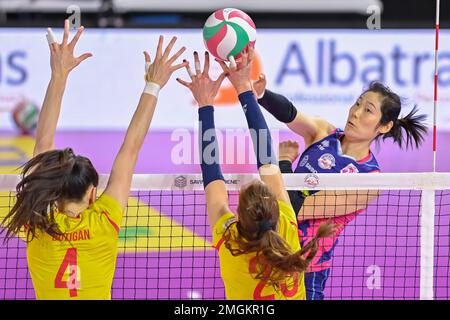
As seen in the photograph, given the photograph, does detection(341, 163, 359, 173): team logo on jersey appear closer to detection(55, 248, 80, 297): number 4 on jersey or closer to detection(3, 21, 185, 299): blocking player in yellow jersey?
detection(3, 21, 185, 299): blocking player in yellow jersey

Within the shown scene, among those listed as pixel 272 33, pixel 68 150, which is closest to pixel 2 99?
pixel 272 33

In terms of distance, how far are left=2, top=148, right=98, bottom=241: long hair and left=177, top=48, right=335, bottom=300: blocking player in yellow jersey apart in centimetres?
73

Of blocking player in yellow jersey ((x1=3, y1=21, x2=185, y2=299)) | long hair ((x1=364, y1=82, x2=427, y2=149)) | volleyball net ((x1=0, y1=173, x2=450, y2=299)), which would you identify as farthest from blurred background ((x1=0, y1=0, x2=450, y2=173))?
blocking player in yellow jersey ((x1=3, y1=21, x2=185, y2=299))

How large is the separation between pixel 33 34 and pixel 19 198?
7.10 meters

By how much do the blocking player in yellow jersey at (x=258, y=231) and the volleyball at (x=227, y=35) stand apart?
2.19 feet

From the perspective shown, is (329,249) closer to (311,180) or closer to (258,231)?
(311,180)

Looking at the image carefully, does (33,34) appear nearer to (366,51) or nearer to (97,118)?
(97,118)

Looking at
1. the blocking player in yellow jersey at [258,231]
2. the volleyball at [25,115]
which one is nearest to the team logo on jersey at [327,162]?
the blocking player in yellow jersey at [258,231]

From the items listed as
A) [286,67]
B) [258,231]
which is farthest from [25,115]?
[258,231]

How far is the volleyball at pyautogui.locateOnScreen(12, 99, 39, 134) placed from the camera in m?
10.9

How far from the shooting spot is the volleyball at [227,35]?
535 cm

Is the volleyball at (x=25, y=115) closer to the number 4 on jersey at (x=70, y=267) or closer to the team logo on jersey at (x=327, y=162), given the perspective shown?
the team logo on jersey at (x=327, y=162)

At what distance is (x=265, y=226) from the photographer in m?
4.17
